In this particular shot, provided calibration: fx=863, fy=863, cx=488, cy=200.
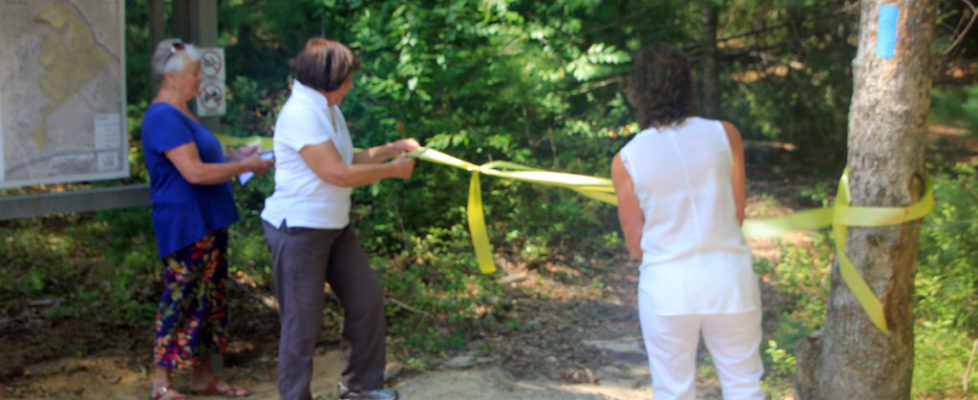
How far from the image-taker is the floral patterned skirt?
4254 millimetres

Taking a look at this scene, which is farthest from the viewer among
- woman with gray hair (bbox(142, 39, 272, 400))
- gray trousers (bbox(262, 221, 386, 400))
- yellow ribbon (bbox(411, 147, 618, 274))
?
woman with gray hair (bbox(142, 39, 272, 400))

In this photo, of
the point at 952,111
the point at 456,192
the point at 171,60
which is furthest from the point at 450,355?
the point at 952,111

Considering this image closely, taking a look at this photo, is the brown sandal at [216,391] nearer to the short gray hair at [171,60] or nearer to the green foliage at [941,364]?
the short gray hair at [171,60]

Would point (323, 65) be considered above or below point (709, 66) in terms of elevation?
below

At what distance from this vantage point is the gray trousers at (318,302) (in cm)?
387

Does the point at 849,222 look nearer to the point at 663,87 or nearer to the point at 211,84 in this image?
the point at 663,87

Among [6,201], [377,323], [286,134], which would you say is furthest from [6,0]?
[377,323]

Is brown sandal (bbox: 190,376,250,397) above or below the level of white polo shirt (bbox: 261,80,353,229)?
below

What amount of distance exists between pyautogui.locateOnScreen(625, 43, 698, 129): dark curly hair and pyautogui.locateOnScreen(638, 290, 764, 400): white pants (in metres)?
0.61

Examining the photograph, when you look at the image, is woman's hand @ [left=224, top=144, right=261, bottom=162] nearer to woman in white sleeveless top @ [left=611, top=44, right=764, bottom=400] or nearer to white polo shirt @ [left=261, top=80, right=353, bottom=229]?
white polo shirt @ [left=261, top=80, right=353, bottom=229]

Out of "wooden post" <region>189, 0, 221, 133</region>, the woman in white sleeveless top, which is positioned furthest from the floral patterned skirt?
the woman in white sleeveless top

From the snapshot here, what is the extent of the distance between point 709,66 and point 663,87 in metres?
7.14

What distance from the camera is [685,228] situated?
9.39 ft

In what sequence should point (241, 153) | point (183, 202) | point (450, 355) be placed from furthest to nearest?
point (450, 355), point (241, 153), point (183, 202)
